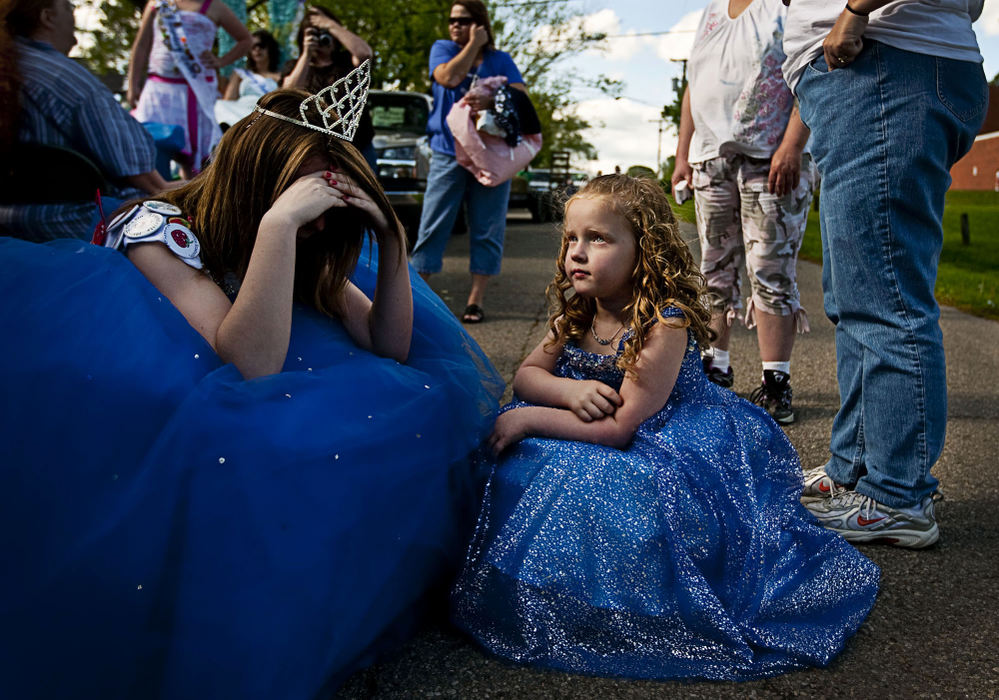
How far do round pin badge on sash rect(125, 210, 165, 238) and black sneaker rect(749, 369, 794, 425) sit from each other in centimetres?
272

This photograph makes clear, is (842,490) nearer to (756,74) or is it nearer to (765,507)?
(765,507)

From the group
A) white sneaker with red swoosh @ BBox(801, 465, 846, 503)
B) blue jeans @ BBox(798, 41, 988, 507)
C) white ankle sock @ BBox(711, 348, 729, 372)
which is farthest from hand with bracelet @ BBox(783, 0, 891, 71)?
white ankle sock @ BBox(711, 348, 729, 372)

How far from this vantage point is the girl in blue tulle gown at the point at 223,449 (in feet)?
4.86

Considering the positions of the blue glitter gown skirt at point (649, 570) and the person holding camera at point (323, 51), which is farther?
the person holding camera at point (323, 51)

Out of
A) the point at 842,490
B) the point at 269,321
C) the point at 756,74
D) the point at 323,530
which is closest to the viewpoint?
the point at 323,530

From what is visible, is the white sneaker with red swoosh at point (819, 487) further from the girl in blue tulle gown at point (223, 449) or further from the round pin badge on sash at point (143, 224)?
the round pin badge on sash at point (143, 224)

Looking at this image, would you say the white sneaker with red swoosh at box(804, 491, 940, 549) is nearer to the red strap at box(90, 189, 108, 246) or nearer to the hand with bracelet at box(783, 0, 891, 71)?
the hand with bracelet at box(783, 0, 891, 71)

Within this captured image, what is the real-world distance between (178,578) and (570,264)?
1.28 metres

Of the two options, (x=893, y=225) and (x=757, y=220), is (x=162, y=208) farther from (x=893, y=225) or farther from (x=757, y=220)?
(x=757, y=220)

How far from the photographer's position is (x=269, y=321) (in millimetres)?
1846

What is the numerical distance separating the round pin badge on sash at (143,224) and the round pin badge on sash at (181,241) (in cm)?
3

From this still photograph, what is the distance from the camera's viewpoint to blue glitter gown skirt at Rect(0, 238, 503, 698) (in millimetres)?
1476

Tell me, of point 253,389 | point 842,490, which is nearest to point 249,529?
point 253,389

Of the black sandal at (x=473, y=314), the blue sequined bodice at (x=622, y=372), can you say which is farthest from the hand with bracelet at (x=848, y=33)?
the black sandal at (x=473, y=314)
